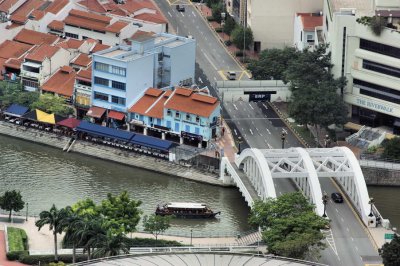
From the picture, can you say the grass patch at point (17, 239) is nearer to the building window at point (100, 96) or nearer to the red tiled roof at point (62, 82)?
the building window at point (100, 96)

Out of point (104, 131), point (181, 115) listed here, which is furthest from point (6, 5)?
point (181, 115)

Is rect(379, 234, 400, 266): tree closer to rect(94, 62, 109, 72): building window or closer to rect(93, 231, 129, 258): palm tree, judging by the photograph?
rect(93, 231, 129, 258): palm tree

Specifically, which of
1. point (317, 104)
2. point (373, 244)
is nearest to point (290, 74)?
point (317, 104)

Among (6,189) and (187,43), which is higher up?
(187,43)

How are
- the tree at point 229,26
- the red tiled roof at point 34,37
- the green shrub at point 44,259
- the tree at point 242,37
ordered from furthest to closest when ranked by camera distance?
the tree at point 229,26, the tree at point 242,37, the red tiled roof at point 34,37, the green shrub at point 44,259

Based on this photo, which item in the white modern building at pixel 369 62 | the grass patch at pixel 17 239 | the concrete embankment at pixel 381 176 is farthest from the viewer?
the white modern building at pixel 369 62

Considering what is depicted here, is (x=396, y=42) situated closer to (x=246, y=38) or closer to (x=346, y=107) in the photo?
(x=346, y=107)

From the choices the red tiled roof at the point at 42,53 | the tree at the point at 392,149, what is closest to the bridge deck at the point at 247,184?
the tree at the point at 392,149

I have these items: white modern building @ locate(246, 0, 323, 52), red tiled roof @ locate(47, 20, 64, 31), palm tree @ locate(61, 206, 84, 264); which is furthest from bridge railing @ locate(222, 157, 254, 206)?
red tiled roof @ locate(47, 20, 64, 31)
